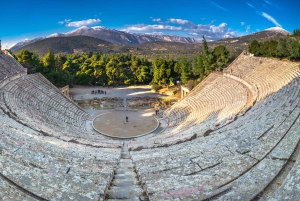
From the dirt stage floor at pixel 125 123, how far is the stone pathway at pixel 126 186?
35.8ft

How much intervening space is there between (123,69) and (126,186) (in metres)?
38.6

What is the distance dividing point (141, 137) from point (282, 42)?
1911 centimetres

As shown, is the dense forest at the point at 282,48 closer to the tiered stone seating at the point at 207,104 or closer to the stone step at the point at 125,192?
the tiered stone seating at the point at 207,104

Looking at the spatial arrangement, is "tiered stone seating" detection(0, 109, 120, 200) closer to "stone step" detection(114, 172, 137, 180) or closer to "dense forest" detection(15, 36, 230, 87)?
"stone step" detection(114, 172, 137, 180)

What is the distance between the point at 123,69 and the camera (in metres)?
45.1

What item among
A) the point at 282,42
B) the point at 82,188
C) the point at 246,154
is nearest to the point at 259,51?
the point at 282,42

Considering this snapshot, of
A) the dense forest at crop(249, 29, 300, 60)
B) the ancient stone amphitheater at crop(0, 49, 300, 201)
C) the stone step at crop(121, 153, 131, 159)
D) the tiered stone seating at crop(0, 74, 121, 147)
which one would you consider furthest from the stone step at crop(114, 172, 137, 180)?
the dense forest at crop(249, 29, 300, 60)

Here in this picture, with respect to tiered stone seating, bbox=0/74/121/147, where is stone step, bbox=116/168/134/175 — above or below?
below

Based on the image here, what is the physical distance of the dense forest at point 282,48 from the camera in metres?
25.4

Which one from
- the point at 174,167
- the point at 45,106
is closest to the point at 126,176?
the point at 174,167

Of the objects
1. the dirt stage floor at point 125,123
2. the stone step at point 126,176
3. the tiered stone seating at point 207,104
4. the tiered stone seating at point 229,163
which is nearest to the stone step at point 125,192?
the tiered stone seating at point 229,163

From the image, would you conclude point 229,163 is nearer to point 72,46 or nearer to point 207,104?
point 207,104

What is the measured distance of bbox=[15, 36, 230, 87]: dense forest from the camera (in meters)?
35.1

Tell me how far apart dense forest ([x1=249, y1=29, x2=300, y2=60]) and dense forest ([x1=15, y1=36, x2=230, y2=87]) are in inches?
149
